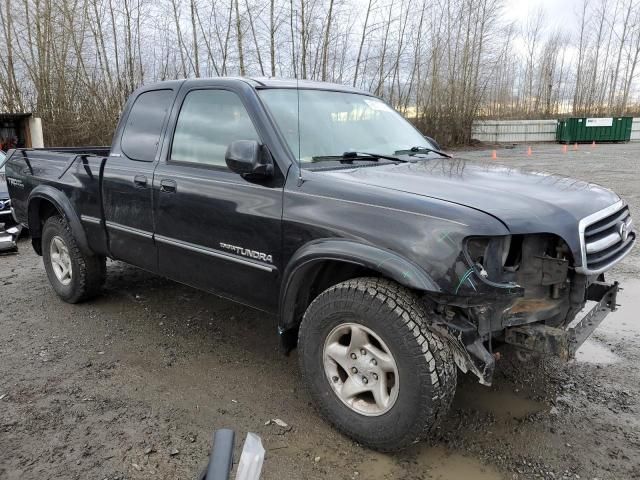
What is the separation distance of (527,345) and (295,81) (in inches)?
95.1

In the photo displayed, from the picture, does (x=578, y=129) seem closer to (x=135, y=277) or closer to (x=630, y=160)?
(x=630, y=160)

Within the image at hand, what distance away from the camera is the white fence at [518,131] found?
33875 millimetres

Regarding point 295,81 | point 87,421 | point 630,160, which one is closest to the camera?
point 87,421

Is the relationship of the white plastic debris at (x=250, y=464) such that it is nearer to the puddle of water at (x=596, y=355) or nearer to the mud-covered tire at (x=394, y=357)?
the mud-covered tire at (x=394, y=357)

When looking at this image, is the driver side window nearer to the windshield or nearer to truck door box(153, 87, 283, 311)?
truck door box(153, 87, 283, 311)

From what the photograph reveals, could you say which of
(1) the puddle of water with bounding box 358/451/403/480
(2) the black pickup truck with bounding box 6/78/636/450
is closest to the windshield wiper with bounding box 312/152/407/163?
(2) the black pickup truck with bounding box 6/78/636/450

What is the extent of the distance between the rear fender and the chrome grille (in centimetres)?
395

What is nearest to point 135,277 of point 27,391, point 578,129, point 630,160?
point 27,391

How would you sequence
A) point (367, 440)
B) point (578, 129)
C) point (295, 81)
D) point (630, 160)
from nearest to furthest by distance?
point (367, 440) → point (295, 81) → point (630, 160) → point (578, 129)

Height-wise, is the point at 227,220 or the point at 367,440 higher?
the point at 227,220

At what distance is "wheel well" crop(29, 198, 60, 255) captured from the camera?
527 centimetres

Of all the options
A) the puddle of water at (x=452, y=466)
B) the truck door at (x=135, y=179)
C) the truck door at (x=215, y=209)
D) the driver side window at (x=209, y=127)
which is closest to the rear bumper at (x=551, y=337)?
the puddle of water at (x=452, y=466)

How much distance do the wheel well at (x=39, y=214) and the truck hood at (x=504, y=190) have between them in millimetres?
3493

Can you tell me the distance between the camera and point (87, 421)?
3.12m
